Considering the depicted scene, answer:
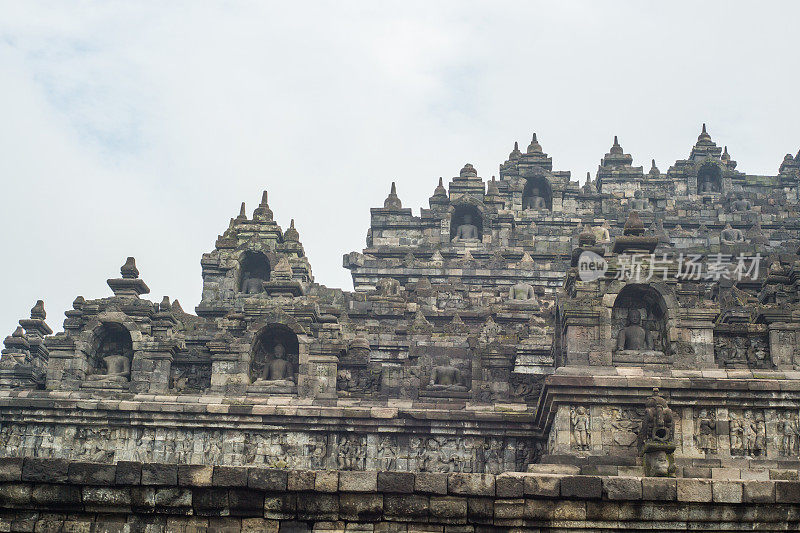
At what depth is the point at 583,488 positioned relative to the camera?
2198 centimetres

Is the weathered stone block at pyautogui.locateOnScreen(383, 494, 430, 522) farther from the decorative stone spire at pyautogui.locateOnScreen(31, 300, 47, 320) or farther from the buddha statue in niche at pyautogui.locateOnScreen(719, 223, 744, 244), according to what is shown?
the buddha statue in niche at pyautogui.locateOnScreen(719, 223, 744, 244)

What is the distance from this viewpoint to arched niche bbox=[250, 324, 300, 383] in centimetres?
3666

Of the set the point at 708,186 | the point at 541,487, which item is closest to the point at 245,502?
the point at 541,487

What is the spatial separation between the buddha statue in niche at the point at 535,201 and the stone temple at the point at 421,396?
17.9ft

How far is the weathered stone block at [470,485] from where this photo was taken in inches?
858

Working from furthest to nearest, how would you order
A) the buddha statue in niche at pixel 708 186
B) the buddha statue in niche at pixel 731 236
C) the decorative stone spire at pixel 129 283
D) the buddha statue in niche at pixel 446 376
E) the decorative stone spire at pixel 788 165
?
the decorative stone spire at pixel 788 165 < the buddha statue in niche at pixel 708 186 < the buddha statue in niche at pixel 731 236 < the decorative stone spire at pixel 129 283 < the buddha statue in niche at pixel 446 376

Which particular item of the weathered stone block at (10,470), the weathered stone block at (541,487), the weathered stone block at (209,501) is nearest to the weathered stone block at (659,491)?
the weathered stone block at (541,487)

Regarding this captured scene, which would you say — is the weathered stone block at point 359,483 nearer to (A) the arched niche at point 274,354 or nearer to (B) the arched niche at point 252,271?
(A) the arched niche at point 274,354

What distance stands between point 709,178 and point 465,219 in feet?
41.9

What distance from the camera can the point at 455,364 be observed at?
3644cm

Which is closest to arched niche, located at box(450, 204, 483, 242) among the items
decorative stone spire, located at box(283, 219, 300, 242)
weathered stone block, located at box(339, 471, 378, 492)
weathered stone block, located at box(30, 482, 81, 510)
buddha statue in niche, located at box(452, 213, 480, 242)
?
buddha statue in niche, located at box(452, 213, 480, 242)

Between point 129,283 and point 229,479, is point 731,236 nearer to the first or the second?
point 129,283

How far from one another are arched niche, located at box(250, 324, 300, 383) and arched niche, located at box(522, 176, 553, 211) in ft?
66.2

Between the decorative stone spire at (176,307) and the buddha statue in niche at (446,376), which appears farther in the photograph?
the decorative stone spire at (176,307)
